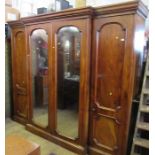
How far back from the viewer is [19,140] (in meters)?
1.64

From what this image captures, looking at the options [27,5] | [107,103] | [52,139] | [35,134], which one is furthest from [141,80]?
[27,5]

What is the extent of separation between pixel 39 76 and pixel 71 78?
660mm

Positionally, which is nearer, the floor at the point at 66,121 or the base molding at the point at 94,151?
the base molding at the point at 94,151

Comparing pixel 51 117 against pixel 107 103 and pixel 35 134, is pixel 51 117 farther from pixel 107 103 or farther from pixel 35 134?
pixel 107 103

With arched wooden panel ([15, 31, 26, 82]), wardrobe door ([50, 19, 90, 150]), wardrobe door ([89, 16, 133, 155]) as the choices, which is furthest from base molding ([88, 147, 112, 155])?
arched wooden panel ([15, 31, 26, 82])

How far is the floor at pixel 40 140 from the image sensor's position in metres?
2.32

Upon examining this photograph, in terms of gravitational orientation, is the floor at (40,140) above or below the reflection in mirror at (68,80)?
below

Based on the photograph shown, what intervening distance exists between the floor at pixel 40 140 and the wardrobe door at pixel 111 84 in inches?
20.8

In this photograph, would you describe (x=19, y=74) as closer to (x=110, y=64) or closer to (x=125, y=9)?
(x=110, y=64)

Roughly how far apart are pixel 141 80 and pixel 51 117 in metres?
1.41

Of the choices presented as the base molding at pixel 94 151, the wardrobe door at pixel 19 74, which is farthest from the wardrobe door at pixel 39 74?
the base molding at pixel 94 151

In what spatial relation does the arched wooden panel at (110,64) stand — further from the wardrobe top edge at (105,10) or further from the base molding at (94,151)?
the base molding at (94,151)

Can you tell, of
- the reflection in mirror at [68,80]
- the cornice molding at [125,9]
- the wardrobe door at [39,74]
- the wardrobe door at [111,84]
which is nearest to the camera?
the cornice molding at [125,9]

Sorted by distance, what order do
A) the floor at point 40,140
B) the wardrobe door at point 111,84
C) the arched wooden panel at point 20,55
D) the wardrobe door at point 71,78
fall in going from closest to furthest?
the wardrobe door at point 111,84
the wardrobe door at point 71,78
the floor at point 40,140
the arched wooden panel at point 20,55
